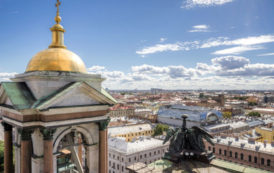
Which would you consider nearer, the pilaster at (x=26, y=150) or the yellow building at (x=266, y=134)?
the pilaster at (x=26, y=150)

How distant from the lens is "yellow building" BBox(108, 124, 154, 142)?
71.3m

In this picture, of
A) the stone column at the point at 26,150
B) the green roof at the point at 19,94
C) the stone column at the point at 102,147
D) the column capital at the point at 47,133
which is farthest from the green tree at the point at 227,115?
the green roof at the point at 19,94

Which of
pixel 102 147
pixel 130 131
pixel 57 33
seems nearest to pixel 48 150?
pixel 102 147

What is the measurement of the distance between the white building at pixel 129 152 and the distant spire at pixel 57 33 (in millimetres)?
40174

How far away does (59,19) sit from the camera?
42.8ft

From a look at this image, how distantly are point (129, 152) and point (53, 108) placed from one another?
4181 centimetres

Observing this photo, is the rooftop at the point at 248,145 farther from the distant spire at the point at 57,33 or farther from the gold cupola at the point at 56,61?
the distant spire at the point at 57,33

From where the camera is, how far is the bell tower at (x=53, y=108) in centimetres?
1062

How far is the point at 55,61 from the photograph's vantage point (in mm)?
11328

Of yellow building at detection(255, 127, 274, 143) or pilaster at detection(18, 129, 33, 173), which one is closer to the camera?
pilaster at detection(18, 129, 33, 173)

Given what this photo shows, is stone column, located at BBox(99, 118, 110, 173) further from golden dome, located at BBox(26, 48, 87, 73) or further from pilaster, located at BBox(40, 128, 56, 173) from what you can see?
golden dome, located at BBox(26, 48, 87, 73)

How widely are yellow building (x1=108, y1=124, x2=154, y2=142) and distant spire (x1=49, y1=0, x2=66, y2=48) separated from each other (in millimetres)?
56960

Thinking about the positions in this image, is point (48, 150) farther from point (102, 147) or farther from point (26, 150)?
point (102, 147)

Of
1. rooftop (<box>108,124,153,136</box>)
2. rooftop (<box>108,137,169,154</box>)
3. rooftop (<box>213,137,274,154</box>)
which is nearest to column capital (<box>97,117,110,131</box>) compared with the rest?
rooftop (<box>108,137,169,154</box>)
